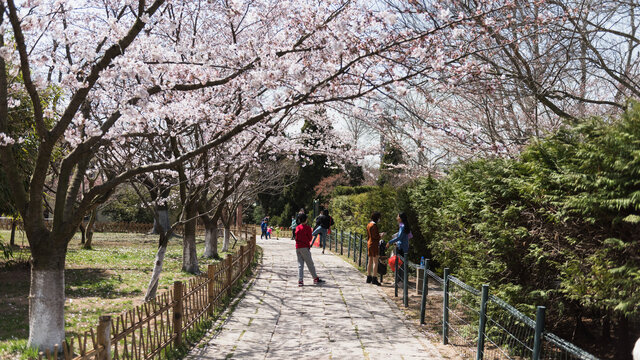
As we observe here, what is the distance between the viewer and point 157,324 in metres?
7.58

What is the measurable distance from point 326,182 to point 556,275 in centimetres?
3090

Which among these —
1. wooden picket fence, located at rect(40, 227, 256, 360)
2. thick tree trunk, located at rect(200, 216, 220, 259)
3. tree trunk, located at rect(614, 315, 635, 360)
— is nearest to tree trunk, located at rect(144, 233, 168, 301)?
wooden picket fence, located at rect(40, 227, 256, 360)

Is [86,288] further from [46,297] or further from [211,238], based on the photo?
[211,238]

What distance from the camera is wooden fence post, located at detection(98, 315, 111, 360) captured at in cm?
426

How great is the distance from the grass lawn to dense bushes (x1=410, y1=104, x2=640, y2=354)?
20.1ft

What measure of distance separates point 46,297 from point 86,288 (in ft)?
18.2

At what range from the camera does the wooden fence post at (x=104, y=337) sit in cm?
426

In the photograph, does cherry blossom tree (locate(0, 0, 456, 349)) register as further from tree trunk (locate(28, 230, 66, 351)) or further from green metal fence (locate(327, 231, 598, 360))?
green metal fence (locate(327, 231, 598, 360))

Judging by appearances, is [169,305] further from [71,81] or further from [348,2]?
[348,2]

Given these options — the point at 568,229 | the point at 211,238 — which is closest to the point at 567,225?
the point at 568,229

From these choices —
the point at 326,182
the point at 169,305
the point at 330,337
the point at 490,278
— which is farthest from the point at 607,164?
the point at 326,182

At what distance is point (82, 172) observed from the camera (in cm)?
713

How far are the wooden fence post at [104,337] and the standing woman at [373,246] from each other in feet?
25.6

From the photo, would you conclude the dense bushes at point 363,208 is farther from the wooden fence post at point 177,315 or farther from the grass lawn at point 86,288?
the wooden fence post at point 177,315
